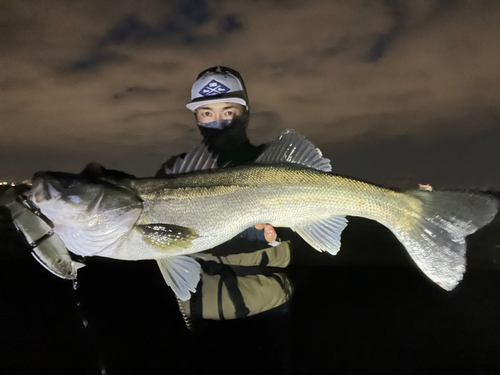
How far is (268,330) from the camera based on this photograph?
382 cm

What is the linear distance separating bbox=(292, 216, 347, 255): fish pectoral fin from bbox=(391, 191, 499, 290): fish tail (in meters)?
0.55

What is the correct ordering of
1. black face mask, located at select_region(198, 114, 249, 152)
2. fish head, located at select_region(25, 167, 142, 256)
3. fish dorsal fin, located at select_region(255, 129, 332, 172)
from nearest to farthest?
fish head, located at select_region(25, 167, 142, 256), fish dorsal fin, located at select_region(255, 129, 332, 172), black face mask, located at select_region(198, 114, 249, 152)

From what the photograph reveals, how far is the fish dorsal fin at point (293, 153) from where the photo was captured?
2.77 metres

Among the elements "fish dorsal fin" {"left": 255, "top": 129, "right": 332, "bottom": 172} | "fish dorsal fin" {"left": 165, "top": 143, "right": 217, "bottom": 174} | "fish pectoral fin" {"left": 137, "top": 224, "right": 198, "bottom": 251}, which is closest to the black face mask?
"fish dorsal fin" {"left": 165, "top": 143, "right": 217, "bottom": 174}

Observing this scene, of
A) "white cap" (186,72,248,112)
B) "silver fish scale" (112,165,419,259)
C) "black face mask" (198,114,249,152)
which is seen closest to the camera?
"silver fish scale" (112,165,419,259)

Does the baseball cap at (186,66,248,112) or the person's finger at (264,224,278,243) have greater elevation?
the baseball cap at (186,66,248,112)

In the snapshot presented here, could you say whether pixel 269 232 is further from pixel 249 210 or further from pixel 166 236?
pixel 166 236

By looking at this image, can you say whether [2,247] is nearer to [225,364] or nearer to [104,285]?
[104,285]

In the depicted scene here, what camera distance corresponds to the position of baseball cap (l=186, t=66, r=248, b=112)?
348 cm

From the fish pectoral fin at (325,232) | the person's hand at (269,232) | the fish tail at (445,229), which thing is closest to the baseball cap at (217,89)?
the person's hand at (269,232)

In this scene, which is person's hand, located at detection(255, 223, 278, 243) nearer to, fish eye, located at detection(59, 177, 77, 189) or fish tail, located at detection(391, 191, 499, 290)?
fish tail, located at detection(391, 191, 499, 290)

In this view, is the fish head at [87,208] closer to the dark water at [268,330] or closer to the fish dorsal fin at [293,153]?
the fish dorsal fin at [293,153]

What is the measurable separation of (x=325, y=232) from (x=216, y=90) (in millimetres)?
2113

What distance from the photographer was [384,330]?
15.3 ft
